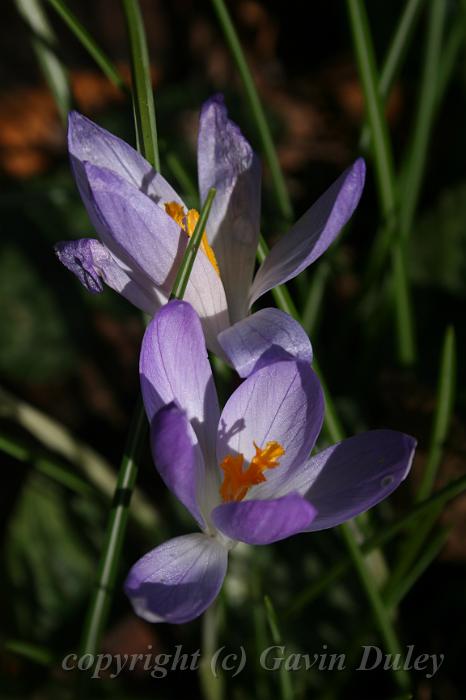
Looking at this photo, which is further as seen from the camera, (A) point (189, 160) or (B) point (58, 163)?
(B) point (58, 163)

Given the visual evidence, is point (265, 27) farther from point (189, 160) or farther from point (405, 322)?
point (405, 322)

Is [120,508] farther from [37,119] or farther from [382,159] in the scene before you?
[37,119]

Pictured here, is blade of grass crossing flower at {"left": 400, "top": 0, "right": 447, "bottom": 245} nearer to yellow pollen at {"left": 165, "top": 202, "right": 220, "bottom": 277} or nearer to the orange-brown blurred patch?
yellow pollen at {"left": 165, "top": 202, "right": 220, "bottom": 277}

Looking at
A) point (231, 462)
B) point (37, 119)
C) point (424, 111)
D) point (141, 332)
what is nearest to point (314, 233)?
point (231, 462)

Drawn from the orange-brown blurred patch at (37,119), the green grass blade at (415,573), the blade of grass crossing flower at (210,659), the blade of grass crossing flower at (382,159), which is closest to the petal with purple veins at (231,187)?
the blade of grass crossing flower at (382,159)

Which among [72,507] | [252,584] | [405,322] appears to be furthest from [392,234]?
[72,507]

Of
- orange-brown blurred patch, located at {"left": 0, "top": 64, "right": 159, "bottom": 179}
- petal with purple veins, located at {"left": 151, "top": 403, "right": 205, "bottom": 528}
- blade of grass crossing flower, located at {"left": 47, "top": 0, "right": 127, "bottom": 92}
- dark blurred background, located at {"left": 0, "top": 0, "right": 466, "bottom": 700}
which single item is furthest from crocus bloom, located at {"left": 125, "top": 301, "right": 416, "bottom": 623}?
orange-brown blurred patch, located at {"left": 0, "top": 64, "right": 159, "bottom": 179}
